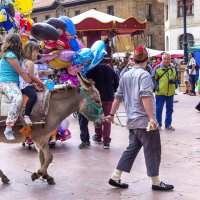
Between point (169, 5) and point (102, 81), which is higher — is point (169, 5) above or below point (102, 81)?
above

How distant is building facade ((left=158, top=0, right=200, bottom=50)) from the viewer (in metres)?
46.3

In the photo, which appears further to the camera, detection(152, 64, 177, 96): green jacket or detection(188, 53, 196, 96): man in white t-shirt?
detection(188, 53, 196, 96): man in white t-shirt

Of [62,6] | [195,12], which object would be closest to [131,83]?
[195,12]

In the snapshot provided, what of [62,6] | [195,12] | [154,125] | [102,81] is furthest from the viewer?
[62,6]

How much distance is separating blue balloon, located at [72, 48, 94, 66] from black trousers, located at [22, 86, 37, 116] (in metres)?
2.04

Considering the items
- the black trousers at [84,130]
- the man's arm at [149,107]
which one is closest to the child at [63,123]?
the black trousers at [84,130]

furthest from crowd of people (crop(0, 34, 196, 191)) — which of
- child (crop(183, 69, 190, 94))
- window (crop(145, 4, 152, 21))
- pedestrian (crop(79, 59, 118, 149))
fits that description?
window (crop(145, 4, 152, 21))

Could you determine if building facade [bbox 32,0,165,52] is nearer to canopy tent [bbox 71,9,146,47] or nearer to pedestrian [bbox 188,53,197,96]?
pedestrian [bbox 188,53,197,96]

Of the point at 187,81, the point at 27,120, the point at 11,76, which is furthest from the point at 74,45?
the point at 187,81

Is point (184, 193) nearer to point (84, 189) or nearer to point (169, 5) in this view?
point (84, 189)

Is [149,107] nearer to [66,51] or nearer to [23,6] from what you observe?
[66,51]

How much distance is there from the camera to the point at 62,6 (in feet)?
191

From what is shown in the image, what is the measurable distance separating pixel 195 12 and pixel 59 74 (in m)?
39.2

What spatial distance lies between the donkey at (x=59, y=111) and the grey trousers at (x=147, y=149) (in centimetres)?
87
